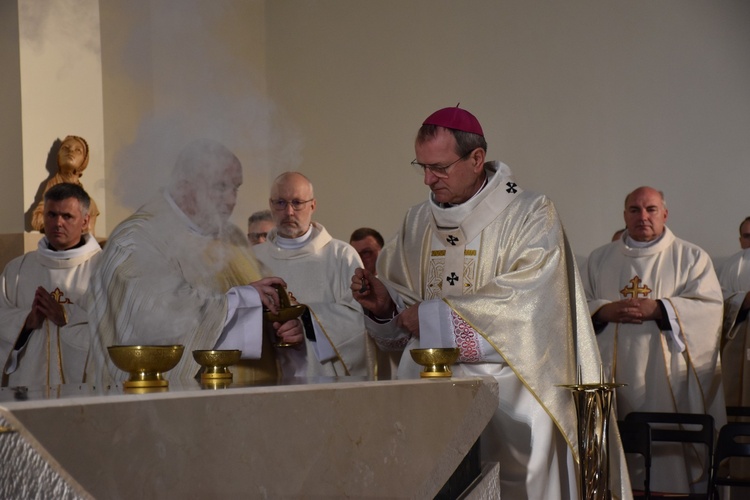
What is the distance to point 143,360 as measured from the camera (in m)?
2.96

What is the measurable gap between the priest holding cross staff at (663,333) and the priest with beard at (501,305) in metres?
3.10

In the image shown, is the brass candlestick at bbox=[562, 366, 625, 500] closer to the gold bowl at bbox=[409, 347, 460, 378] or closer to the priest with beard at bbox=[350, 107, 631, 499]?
the priest with beard at bbox=[350, 107, 631, 499]

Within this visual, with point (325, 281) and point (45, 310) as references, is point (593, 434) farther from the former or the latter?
point (45, 310)

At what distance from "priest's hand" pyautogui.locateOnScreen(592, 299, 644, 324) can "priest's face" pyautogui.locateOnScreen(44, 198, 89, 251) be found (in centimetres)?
367

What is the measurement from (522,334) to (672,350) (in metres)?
3.73

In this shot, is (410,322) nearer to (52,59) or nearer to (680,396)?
(680,396)

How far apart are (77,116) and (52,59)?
54cm

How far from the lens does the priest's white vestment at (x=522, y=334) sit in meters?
4.32

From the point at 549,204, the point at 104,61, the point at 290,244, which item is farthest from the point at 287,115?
the point at 549,204

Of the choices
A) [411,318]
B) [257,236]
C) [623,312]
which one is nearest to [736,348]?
[623,312]

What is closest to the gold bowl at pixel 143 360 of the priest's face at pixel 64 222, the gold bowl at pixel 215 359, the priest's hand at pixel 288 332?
the gold bowl at pixel 215 359

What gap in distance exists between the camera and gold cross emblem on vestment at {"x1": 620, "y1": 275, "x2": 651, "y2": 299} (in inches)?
307

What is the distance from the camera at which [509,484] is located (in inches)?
172

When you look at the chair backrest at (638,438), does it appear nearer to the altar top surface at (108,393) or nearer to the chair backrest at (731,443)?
the chair backrest at (731,443)
